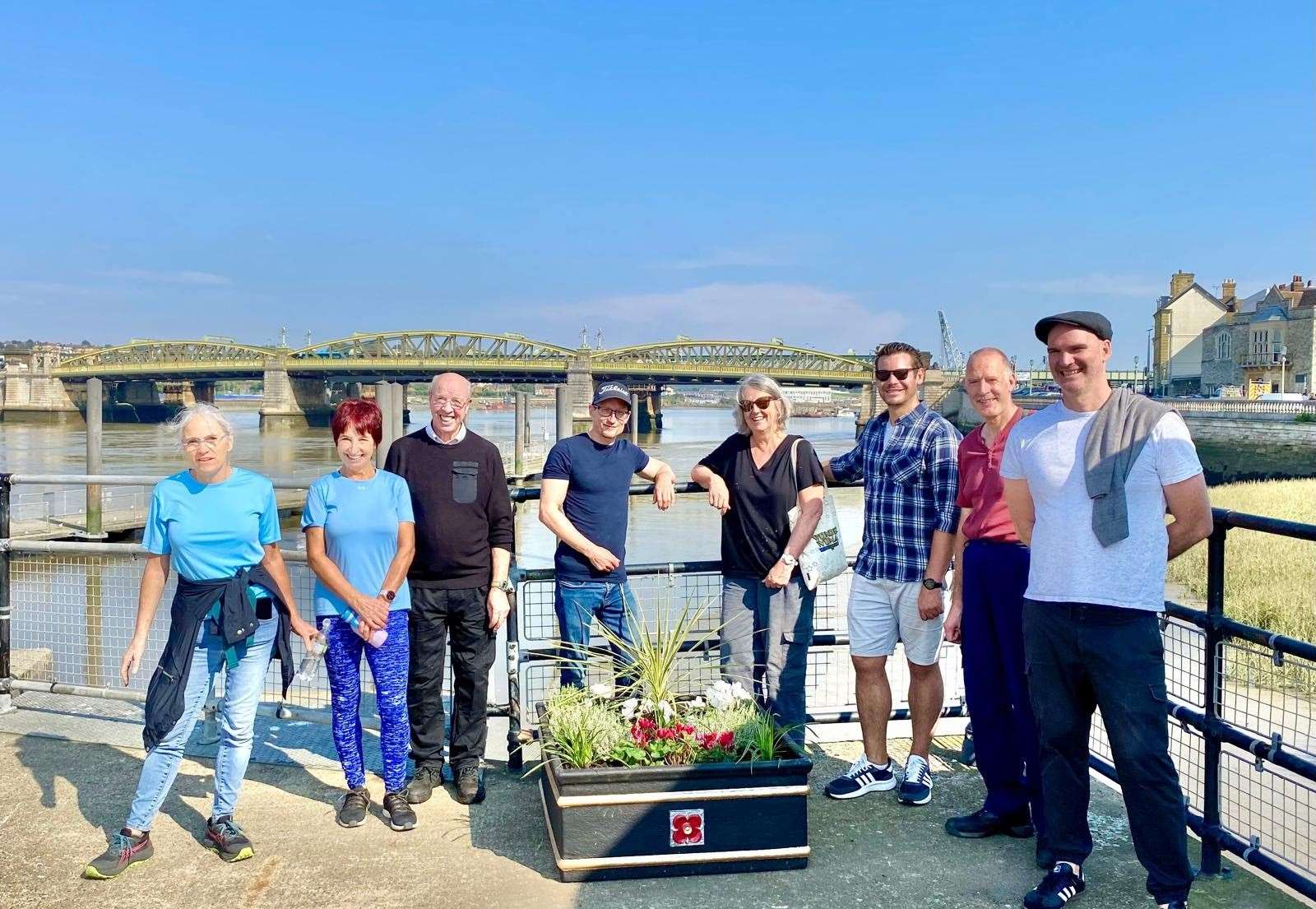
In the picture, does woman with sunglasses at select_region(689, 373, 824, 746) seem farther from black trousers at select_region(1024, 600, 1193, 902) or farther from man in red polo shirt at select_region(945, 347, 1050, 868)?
black trousers at select_region(1024, 600, 1193, 902)

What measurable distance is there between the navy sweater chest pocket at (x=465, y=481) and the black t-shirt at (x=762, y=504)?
2.92 ft

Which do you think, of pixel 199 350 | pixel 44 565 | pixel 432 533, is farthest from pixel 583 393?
pixel 432 533

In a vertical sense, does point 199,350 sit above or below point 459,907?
Answer: above

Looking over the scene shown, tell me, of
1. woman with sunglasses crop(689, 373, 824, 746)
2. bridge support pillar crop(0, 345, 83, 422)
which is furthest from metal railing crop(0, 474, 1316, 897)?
bridge support pillar crop(0, 345, 83, 422)

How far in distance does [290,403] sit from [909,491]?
89.9m

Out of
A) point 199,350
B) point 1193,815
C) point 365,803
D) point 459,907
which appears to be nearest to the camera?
point 459,907

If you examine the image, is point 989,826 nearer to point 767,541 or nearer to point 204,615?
point 767,541

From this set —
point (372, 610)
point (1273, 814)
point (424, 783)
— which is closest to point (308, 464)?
point (424, 783)

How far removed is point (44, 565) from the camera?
1473 cm

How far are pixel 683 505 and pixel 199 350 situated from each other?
10157 centimetres

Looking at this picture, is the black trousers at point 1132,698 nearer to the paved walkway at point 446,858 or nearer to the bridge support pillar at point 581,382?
the paved walkway at point 446,858

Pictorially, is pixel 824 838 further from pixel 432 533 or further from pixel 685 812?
pixel 432 533

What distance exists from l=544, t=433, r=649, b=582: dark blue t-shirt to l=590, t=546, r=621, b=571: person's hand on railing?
0.15 ft

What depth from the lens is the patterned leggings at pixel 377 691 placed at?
3656 millimetres
